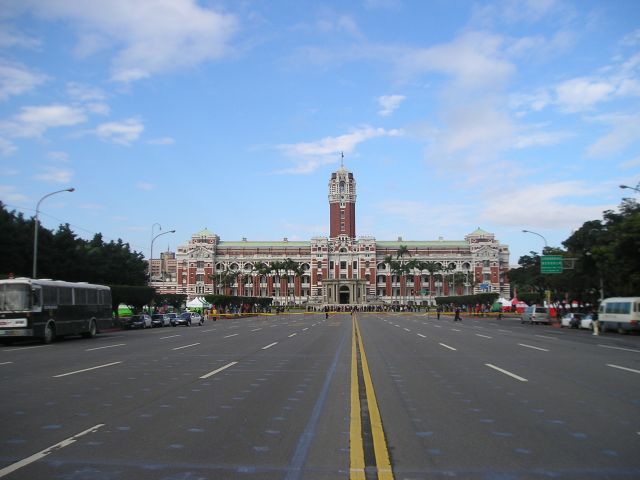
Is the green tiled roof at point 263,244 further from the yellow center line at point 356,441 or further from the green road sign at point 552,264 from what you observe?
the yellow center line at point 356,441

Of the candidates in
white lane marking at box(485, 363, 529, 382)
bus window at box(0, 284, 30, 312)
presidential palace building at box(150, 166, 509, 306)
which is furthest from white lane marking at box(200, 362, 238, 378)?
presidential palace building at box(150, 166, 509, 306)

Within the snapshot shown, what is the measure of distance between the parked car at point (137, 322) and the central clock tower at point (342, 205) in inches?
5230

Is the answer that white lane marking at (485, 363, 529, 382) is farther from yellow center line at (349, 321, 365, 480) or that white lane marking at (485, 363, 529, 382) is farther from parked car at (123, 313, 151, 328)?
parked car at (123, 313, 151, 328)

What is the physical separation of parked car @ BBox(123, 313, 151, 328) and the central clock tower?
13284 cm

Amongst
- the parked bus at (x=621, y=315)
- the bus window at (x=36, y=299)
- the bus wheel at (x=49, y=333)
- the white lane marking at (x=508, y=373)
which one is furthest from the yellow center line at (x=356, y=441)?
the parked bus at (x=621, y=315)

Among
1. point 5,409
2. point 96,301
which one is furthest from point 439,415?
point 96,301

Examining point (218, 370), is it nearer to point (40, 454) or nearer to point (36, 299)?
point (40, 454)

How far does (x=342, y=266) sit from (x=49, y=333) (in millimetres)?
152554

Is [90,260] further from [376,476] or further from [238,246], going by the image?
[238,246]

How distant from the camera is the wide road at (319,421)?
22.8 ft

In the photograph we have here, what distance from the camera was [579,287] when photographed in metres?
65.9

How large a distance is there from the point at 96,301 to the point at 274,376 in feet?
76.4

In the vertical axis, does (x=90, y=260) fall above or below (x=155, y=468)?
above

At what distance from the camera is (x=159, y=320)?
59.0m
